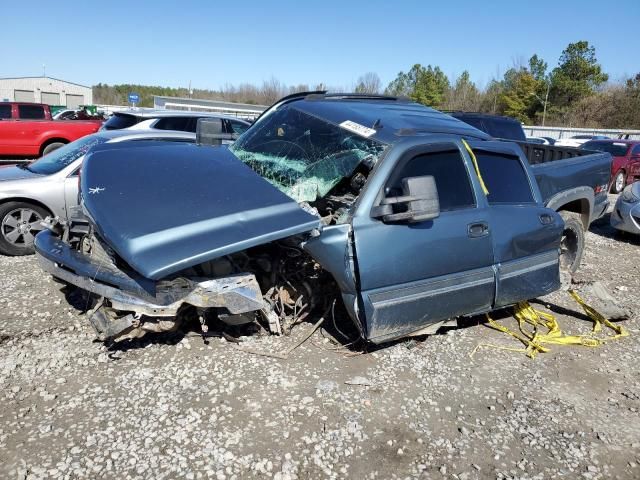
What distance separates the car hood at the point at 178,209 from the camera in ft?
9.19

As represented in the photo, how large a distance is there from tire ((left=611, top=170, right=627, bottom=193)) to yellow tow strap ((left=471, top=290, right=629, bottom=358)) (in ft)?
35.7

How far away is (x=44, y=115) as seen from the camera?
13930 mm

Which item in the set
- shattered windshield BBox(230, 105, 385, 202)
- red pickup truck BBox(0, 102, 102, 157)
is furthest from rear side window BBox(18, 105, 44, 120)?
shattered windshield BBox(230, 105, 385, 202)

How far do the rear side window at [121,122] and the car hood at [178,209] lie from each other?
630cm

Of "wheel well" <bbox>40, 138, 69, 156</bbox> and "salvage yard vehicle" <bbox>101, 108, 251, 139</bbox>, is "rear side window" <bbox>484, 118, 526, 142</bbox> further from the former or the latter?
"wheel well" <bbox>40, 138, 69, 156</bbox>

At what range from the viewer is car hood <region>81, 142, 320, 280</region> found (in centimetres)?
280

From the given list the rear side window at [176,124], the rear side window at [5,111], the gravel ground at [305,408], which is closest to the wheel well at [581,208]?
the gravel ground at [305,408]

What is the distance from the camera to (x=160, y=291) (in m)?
3.02

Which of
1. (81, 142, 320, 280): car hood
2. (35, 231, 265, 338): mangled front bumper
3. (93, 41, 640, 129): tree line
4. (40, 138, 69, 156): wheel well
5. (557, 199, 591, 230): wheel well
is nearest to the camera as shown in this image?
(81, 142, 320, 280): car hood

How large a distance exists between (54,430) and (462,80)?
7016cm

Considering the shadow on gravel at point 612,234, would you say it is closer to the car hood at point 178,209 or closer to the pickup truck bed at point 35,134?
the car hood at point 178,209

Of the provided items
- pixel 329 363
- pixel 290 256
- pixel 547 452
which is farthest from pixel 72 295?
pixel 547 452

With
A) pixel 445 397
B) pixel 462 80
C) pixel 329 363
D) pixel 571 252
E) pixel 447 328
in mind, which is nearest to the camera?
pixel 445 397

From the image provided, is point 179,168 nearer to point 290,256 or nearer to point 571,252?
point 290,256
